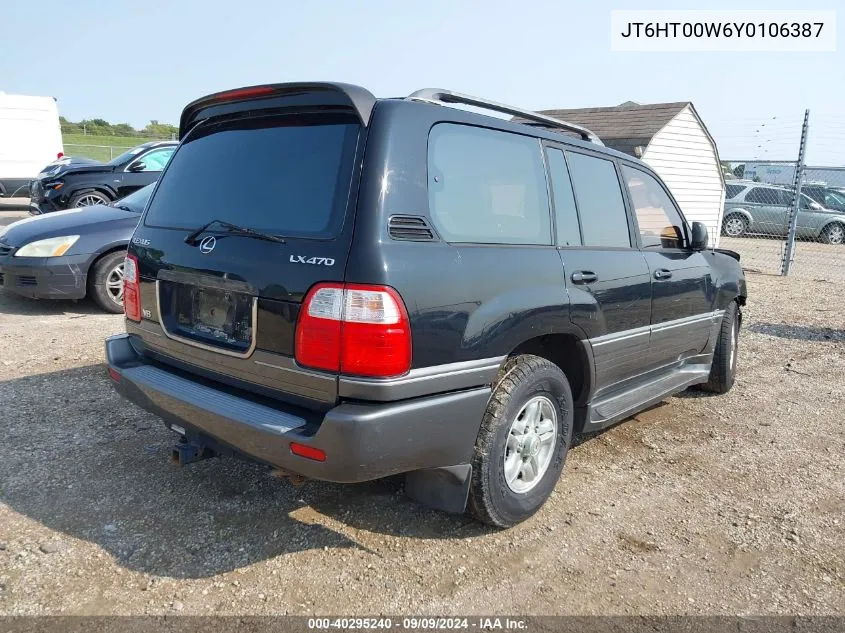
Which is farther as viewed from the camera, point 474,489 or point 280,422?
point 474,489

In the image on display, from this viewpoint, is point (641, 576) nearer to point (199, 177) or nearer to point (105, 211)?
point (199, 177)

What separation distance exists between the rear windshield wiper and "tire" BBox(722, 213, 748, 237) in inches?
712

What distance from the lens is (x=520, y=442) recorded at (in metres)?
2.98

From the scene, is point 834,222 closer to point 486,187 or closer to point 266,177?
point 486,187

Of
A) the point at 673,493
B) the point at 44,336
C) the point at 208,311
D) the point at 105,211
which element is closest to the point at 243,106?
the point at 208,311

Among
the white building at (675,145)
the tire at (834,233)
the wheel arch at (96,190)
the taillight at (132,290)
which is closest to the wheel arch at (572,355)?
the taillight at (132,290)

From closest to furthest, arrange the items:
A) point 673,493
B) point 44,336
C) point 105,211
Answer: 1. point 673,493
2. point 44,336
3. point 105,211

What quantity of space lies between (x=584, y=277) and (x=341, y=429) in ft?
5.14

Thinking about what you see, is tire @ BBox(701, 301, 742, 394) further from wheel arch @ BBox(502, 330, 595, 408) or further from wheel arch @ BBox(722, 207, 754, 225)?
wheel arch @ BBox(722, 207, 754, 225)

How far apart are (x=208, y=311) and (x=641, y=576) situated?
85.5 inches

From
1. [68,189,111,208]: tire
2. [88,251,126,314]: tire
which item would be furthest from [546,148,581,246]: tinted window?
[68,189,111,208]: tire

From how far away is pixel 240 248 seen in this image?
8.38ft

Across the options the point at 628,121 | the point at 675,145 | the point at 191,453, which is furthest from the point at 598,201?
the point at 628,121

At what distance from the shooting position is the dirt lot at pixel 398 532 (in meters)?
2.53
